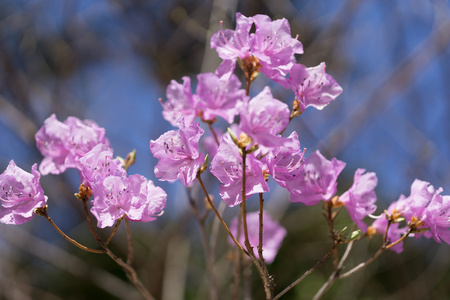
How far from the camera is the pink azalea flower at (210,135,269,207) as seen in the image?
0.89 metres

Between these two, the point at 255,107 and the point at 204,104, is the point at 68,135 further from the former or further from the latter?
the point at 255,107

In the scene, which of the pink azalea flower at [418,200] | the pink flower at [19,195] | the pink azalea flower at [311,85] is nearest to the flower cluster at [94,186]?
the pink flower at [19,195]

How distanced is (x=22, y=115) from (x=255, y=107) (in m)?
2.20

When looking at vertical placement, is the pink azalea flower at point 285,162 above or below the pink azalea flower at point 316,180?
above

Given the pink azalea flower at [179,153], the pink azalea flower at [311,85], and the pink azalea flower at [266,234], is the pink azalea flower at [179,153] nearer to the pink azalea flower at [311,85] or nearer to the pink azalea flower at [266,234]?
the pink azalea flower at [311,85]

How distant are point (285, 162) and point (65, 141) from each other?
1.93 ft

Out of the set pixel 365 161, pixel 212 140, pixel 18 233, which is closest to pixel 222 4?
pixel 212 140

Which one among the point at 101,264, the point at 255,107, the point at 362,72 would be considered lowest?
the point at 101,264

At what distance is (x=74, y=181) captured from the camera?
2.79 metres

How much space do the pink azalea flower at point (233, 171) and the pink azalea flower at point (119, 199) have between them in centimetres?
17

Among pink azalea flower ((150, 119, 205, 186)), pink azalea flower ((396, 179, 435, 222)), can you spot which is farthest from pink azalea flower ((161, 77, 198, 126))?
pink azalea flower ((396, 179, 435, 222))

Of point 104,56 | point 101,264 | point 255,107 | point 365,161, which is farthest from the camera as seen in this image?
point 101,264

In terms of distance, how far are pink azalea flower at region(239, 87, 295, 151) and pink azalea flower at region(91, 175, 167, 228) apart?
0.28m

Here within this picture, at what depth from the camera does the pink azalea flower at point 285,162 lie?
0.89 metres
